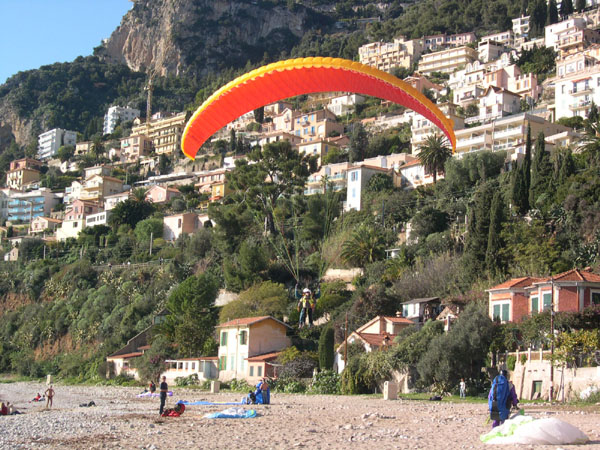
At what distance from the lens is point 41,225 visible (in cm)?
8319

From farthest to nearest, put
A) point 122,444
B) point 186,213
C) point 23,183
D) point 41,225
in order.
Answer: point 23,183
point 41,225
point 186,213
point 122,444

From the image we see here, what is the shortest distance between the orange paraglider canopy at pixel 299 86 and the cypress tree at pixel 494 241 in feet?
33.8

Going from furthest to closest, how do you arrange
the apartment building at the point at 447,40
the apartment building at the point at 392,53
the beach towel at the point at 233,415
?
the apartment building at the point at 447,40
the apartment building at the point at 392,53
the beach towel at the point at 233,415

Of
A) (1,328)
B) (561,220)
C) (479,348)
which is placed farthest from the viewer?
(1,328)

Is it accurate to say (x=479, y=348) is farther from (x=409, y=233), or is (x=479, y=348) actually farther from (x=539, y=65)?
(x=539, y=65)

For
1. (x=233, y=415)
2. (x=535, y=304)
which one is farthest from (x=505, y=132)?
(x=233, y=415)

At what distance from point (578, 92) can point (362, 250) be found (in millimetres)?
29594

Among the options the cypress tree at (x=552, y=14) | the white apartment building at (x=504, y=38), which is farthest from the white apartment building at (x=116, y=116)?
the cypress tree at (x=552, y=14)

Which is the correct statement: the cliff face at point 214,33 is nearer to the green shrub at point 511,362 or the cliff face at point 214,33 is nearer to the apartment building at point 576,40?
the apartment building at point 576,40

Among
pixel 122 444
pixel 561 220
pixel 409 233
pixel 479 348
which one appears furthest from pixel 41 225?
pixel 122 444

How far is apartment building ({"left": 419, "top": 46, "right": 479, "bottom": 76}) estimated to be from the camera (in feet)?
336

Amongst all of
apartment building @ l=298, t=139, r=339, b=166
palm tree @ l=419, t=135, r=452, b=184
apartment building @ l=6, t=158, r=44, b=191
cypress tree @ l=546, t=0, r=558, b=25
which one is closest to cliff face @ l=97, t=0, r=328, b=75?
apartment building @ l=6, t=158, r=44, b=191

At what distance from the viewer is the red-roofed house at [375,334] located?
96.1 ft

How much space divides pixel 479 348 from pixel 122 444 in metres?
14.0
